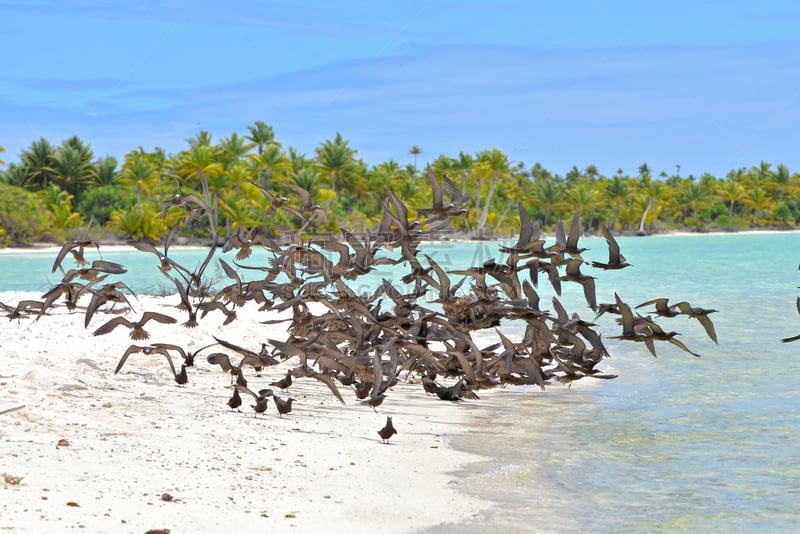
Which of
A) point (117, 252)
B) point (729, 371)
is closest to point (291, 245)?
point (729, 371)

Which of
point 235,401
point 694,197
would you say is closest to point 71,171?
point 235,401

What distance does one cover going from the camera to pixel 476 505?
15.7 feet

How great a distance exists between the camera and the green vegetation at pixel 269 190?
5788cm

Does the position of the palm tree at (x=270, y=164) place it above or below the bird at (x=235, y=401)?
above

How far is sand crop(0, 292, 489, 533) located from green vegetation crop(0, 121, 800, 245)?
25803 millimetres

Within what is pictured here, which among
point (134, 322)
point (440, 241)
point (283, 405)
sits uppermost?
point (134, 322)

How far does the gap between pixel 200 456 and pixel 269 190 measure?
176 feet

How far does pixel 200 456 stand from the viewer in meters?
5.02

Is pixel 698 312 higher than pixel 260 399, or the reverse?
pixel 698 312

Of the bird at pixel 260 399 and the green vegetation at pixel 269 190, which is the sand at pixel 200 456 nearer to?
the bird at pixel 260 399

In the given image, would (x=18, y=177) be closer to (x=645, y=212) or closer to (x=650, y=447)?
(x=650, y=447)

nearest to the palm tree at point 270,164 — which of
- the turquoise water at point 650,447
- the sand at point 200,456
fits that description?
the turquoise water at point 650,447

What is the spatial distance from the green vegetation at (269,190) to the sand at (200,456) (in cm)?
2580

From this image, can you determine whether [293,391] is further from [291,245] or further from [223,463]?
[223,463]
